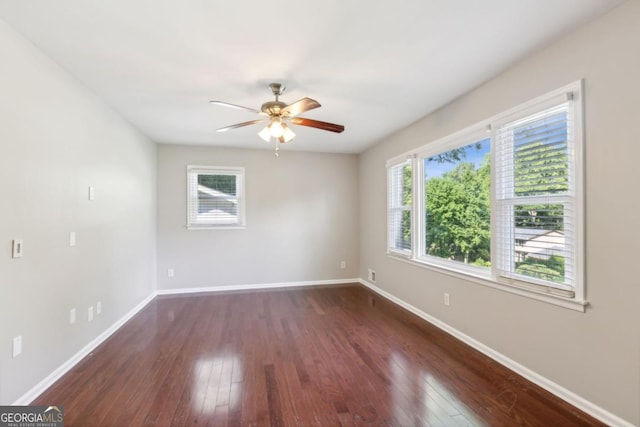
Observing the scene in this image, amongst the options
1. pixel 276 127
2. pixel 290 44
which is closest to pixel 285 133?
pixel 276 127

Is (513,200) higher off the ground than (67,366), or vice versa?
(513,200)

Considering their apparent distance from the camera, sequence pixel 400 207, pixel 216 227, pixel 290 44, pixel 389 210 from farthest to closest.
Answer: pixel 216 227 < pixel 389 210 < pixel 400 207 < pixel 290 44

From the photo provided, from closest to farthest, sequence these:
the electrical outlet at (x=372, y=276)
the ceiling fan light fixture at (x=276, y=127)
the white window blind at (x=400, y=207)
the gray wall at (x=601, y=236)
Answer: the gray wall at (x=601, y=236)
the ceiling fan light fixture at (x=276, y=127)
the white window blind at (x=400, y=207)
the electrical outlet at (x=372, y=276)

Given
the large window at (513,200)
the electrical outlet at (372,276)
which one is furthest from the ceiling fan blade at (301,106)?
the electrical outlet at (372,276)

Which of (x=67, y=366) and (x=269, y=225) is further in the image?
(x=269, y=225)

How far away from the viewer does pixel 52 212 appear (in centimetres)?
218

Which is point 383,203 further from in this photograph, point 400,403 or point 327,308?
point 400,403

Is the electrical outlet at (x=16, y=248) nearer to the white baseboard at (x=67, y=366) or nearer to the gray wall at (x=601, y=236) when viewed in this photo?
the white baseboard at (x=67, y=366)

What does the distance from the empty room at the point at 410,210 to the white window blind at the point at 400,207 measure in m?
0.15

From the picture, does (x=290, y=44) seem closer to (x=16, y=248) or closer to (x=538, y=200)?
(x=538, y=200)

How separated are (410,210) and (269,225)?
95.9 inches

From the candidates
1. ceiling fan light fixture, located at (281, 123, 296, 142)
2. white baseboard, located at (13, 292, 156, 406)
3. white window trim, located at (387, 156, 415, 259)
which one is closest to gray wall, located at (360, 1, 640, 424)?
white window trim, located at (387, 156, 415, 259)

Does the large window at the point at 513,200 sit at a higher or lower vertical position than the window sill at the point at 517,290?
higher

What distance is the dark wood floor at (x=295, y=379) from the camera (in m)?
1.79
